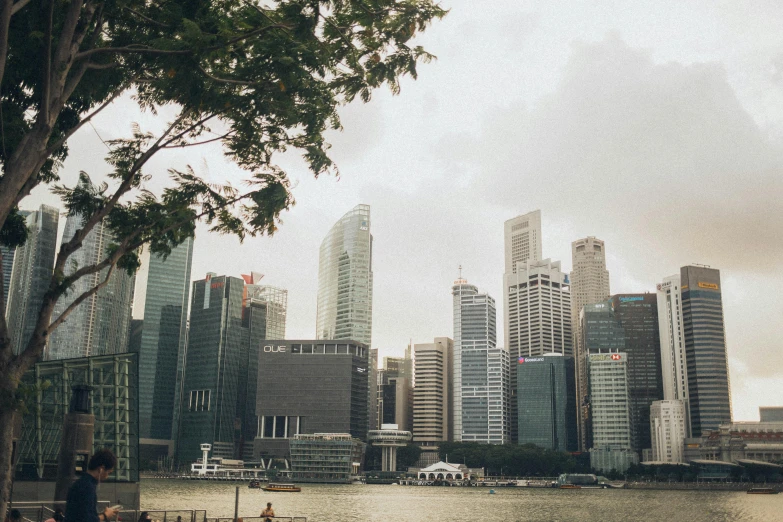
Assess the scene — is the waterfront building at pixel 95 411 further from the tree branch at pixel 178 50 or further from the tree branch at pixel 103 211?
the tree branch at pixel 178 50

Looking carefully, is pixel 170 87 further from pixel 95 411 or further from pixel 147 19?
pixel 95 411

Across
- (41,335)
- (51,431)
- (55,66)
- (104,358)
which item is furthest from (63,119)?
(51,431)

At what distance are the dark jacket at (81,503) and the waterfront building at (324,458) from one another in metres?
190

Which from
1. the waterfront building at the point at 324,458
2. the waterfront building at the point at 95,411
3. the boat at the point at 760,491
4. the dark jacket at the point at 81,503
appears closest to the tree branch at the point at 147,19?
the dark jacket at the point at 81,503

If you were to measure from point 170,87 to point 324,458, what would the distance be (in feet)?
625

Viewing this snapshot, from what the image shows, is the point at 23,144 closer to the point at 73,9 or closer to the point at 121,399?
the point at 73,9

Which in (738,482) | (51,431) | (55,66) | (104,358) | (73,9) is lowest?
(738,482)

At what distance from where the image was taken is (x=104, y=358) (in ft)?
126

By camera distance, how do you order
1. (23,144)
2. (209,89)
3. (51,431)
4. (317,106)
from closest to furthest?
(23,144) → (209,89) → (317,106) → (51,431)

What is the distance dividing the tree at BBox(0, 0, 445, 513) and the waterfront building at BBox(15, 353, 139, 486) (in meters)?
25.6

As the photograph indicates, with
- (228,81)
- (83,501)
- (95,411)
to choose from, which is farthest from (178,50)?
(95,411)

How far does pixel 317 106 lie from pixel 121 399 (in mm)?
30226

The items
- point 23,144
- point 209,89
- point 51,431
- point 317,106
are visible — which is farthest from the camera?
point 51,431

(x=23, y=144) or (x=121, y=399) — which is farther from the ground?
(x=23, y=144)
